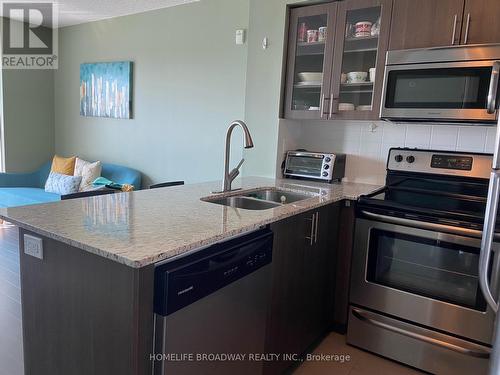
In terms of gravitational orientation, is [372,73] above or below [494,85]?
above

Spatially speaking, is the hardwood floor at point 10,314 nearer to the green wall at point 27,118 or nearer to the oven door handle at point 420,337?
the green wall at point 27,118

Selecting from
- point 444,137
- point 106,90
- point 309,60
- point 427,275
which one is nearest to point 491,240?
point 427,275

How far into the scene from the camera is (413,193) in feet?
8.11

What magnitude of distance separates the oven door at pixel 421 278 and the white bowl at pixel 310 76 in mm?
1099

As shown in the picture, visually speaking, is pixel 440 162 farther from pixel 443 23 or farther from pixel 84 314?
pixel 84 314

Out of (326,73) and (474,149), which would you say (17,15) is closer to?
(326,73)

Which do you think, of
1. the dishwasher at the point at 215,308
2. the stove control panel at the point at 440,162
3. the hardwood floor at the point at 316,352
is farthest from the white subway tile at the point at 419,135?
the dishwasher at the point at 215,308

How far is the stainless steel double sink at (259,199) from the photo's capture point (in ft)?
6.95

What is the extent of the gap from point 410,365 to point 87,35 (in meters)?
4.76

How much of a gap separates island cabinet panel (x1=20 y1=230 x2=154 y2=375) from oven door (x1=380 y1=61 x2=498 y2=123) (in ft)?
6.23

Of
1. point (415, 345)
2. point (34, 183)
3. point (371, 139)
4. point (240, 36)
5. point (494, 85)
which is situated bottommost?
point (415, 345)

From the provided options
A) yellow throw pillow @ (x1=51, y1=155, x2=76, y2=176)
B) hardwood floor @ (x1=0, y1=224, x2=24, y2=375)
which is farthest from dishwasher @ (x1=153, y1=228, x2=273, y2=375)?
→ yellow throw pillow @ (x1=51, y1=155, x2=76, y2=176)

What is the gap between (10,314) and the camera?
8.04ft

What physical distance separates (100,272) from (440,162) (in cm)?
220
